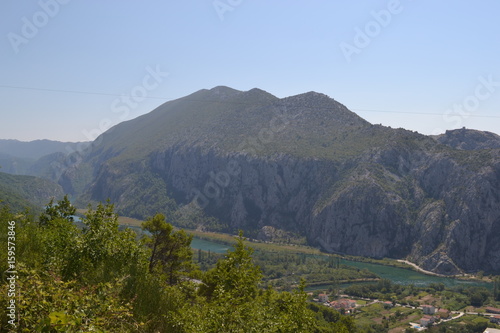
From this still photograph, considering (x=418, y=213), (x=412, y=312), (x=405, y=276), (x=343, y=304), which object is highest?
(x=418, y=213)

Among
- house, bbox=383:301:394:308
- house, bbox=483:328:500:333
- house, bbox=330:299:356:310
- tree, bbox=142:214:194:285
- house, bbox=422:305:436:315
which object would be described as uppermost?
tree, bbox=142:214:194:285

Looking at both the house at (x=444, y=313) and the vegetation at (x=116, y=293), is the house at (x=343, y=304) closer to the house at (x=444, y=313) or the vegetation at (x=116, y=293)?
the house at (x=444, y=313)

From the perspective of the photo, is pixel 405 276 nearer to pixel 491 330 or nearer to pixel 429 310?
pixel 429 310

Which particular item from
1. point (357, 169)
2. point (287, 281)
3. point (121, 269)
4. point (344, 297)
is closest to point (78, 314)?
point (121, 269)

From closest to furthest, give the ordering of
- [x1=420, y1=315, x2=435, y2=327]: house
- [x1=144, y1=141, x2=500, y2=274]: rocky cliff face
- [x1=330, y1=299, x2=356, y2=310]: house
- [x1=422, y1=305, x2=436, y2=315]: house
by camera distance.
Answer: [x1=420, y1=315, x2=435, y2=327]: house, [x1=422, y1=305, x2=436, y2=315]: house, [x1=330, y1=299, x2=356, y2=310]: house, [x1=144, y1=141, x2=500, y2=274]: rocky cliff face

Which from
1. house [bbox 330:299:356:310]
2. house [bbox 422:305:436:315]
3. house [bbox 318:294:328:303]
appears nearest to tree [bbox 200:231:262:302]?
house [bbox 330:299:356:310]

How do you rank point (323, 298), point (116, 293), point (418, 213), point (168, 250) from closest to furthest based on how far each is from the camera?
point (116, 293)
point (168, 250)
point (323, 298)
point (418, 213)

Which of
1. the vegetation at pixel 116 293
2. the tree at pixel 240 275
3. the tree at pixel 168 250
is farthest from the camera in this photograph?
the tree at pixel 168 250

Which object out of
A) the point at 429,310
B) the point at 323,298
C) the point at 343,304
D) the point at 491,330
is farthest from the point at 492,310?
the point at 323,298

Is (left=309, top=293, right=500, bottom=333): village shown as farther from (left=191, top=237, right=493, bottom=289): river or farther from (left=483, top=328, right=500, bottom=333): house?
(left=191, top=237, right=493, bottom=289): river

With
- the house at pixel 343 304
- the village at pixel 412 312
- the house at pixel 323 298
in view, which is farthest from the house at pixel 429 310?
the house at pixel 323 298
